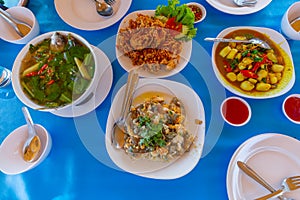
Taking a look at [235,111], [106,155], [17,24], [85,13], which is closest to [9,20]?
[17,24]

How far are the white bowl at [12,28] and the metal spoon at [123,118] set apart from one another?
1.71 feet

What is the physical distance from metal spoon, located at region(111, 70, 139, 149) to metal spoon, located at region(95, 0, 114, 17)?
0.36m

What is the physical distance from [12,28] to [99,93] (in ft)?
1.83

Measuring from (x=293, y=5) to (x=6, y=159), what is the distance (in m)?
1.39

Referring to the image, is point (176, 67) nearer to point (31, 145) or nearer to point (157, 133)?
point (157, 133)

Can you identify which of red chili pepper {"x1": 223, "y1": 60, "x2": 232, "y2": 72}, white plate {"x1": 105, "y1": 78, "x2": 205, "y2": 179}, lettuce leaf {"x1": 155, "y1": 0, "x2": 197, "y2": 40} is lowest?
white plate {"x1": 105, "y1": 78, "x2": 205, "y2": 179}

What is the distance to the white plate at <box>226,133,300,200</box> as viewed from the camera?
3.19 feet

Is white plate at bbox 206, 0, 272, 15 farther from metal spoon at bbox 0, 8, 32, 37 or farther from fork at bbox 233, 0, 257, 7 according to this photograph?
metal spoon at bbox 0, 8, 32, 37

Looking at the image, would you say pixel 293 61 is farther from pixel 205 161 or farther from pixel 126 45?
pixel 126 45

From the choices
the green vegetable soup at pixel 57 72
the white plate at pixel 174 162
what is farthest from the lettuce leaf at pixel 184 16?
the green vegetable soup at pixel 57 72

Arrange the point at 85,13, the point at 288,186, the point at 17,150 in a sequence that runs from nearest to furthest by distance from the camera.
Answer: the point at 288,186
the point at 17,150
the point at 85,13

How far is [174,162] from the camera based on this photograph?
1.00 metres

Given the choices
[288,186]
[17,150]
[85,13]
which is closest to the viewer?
[288,186]

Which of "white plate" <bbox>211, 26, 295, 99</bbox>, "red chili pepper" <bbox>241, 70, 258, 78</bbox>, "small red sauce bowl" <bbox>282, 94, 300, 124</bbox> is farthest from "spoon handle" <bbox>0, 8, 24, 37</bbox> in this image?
"small red sauce bowl" <bbox>282, 94, 300, 124</bbox>
